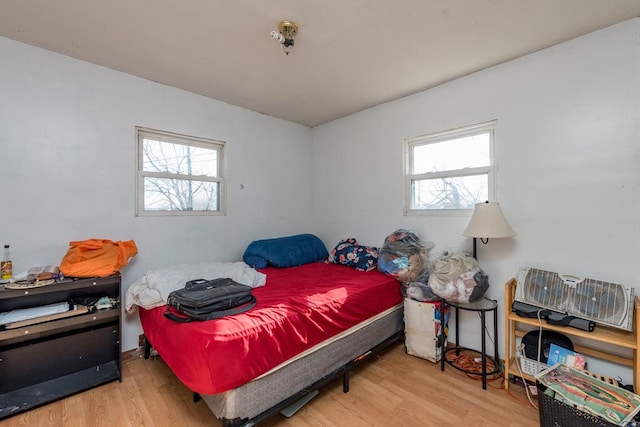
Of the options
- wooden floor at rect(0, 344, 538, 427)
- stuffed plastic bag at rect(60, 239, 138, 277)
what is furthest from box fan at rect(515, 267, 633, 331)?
stuffed plastic bag at rect(60, 239, 138, 277)

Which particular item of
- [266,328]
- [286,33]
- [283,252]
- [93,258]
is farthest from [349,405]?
[286,33]

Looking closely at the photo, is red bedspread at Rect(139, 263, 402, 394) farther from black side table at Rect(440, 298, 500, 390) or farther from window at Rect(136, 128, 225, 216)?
window at Rect(136, 128, 225, 216)

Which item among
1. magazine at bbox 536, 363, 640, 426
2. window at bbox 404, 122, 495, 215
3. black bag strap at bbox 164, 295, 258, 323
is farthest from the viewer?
window at bbox 404, 122, 495, 215

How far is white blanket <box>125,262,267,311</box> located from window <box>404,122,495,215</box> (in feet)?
5.73

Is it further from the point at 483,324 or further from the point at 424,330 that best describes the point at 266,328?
the point at 483,324

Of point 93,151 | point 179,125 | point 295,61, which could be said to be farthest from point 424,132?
point 93,151

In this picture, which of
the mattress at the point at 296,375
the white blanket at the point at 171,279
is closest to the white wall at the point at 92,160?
the white blanket at the point at 171,279

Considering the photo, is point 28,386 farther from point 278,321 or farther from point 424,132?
point 424,132

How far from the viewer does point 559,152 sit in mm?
2002

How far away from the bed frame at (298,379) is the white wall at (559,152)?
962 millimetres

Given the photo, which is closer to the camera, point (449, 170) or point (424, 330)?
point (424, 330)

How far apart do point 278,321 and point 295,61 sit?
1.94 meters

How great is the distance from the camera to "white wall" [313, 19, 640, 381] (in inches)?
70.0

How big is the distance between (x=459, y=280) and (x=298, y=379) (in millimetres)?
1381
